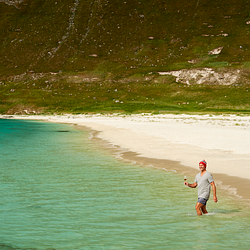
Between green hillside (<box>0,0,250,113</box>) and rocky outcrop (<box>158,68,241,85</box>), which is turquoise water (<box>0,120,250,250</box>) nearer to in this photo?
green hillside (<box>0,0,250,113</box>)

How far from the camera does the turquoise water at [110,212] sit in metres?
11.1

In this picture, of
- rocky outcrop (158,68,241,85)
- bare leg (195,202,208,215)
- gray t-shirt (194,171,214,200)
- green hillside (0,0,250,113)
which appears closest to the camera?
gray t-shirt (194,171,214,200)

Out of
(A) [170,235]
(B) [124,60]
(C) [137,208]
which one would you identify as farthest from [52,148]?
(B) [124,60]

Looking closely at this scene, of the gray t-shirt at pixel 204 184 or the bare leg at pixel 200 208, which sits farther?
the bare leg at pixel 200 208

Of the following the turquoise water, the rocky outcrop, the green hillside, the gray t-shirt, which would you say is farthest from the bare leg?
the rocky outcrop

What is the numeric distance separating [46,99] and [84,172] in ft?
378

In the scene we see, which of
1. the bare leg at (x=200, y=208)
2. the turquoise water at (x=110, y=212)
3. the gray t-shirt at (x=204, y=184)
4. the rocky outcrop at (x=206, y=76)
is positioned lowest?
the turquoise water at (x=110, y=212)

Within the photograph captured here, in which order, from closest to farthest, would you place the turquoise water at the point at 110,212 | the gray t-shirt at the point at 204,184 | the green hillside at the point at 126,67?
the turquoise water at the point at 110,212, the gray t-shirt at the point at 204,184, the green hillside at the point at 126,67

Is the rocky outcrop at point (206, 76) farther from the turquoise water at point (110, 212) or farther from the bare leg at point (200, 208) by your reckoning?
the bare leg at point (200, 208)

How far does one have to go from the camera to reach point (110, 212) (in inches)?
555

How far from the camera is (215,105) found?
4646 inches

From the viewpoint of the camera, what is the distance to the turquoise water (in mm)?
11148

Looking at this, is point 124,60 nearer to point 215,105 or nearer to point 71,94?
point 71,94

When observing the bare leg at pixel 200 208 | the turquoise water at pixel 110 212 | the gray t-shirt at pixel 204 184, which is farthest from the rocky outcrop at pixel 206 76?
the gray t-shirt at pixel 204 184
